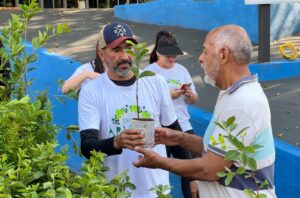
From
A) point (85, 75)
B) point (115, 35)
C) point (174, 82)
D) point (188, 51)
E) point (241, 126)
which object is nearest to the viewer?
point (241, 126)

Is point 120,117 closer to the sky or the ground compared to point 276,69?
closer to the sky

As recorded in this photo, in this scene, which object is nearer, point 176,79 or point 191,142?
point 191,142

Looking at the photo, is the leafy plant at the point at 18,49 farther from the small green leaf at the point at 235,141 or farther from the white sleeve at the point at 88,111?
the small green leaf at the point at 235,141

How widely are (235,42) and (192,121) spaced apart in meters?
3.79

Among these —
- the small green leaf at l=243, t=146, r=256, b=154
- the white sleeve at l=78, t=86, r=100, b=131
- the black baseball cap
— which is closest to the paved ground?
the black baseball cap

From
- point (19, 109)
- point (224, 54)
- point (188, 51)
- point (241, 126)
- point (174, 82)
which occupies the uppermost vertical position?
point (224, 54)

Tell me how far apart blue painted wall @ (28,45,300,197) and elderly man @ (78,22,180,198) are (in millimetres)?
333

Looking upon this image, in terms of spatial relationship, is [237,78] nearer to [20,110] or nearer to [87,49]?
[20,110]

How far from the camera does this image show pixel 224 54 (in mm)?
2668

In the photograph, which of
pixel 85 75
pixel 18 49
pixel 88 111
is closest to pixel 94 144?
pixel 88 111

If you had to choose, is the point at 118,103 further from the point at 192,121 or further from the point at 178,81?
the point at 192,121

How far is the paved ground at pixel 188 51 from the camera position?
6835mm

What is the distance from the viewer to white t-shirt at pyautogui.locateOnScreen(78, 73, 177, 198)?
331 cm

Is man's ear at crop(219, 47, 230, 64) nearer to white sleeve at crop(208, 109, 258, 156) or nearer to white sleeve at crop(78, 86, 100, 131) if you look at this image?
white sleeve at crop(208, 109, 258, 156)
